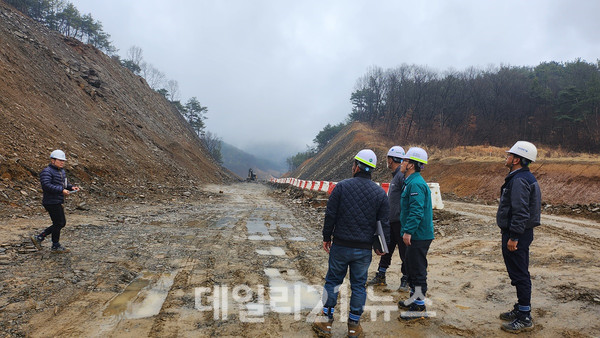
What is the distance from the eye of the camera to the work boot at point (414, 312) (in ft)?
12.3

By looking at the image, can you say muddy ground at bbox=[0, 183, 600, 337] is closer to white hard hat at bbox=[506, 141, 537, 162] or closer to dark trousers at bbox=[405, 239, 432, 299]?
dark trousers at bbox=[405, 239, 432, 299]

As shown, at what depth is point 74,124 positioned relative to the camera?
18.7 meters

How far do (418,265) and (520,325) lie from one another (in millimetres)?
1155

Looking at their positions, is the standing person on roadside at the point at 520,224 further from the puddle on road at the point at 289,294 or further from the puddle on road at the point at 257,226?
the puddle on road at the point at 257,226

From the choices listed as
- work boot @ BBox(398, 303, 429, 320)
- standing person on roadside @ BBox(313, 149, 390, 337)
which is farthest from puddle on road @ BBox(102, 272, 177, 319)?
work boot @ BBox(398, 303, 429, 320)

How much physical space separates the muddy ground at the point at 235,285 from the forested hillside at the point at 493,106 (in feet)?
128

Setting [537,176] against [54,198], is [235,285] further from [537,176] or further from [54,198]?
[537,176]

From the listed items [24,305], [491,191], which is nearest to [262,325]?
[24,305]

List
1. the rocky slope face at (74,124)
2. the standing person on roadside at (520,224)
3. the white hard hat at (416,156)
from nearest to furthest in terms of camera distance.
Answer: the standing person on roadside at (520,224)
the white hard hat at (416,156)
the rocky slope face at (74,124)

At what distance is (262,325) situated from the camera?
11.4ft

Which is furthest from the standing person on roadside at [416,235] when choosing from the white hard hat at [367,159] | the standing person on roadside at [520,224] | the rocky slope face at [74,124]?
the rocky slope face at [74,124]

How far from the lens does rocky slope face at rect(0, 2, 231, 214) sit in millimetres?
12281

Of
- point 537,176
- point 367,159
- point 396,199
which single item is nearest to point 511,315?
point 396,199

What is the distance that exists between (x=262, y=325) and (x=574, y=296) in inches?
159
